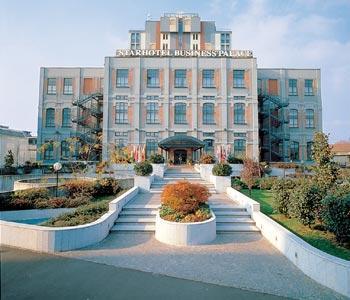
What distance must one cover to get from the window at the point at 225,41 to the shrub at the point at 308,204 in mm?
43463

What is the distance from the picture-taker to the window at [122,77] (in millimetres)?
34281

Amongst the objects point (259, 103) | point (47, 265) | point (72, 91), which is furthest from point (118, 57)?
point (47, 265)

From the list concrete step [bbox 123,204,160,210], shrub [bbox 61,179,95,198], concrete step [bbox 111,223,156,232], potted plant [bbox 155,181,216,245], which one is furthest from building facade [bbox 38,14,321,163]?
concrete step [bbox 111,223,156,232]

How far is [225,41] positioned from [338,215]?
46298 mm

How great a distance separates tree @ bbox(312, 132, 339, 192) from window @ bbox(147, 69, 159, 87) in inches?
972

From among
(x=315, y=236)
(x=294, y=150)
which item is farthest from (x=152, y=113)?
(x=315, y=236)

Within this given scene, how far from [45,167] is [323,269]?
2891cm

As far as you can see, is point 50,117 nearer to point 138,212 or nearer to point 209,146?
point 209,146

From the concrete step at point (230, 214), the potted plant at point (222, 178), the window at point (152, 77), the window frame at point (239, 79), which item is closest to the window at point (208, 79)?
the window frame at point (239, 79)

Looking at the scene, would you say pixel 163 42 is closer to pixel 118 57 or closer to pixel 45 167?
pixel 118 57

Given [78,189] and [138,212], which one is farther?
[78,189]

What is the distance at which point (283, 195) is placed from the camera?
10586mm

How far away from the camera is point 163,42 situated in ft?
155

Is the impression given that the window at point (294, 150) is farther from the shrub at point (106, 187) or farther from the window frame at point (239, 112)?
the shrub at point (106, 187)
